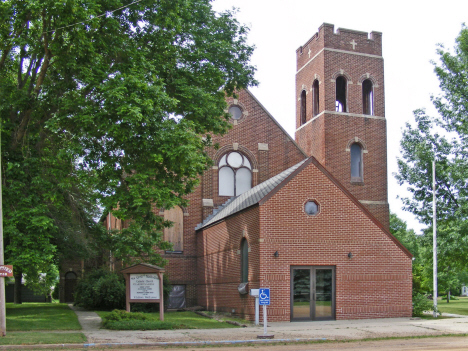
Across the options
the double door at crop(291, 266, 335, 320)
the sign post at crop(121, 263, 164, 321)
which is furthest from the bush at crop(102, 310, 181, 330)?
the double door at crop(291, 266, 335, 320)

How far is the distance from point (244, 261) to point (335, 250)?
3.63m

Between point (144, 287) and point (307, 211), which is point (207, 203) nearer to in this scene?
point (307, 211)

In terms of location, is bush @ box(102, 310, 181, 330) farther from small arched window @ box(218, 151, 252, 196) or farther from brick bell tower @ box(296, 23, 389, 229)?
brick bell tower @ box(296, 23, 389, 229)

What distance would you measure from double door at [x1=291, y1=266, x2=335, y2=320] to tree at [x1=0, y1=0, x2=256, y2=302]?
5.44 metres

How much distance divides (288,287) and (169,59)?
9411 millimetres

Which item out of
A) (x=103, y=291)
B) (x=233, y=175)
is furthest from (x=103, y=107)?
(x=233, y=175)

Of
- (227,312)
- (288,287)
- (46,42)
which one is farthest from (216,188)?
(46,42)

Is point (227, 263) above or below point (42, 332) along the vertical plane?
above

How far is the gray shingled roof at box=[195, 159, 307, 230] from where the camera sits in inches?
890

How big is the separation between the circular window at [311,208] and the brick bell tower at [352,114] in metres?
10.0

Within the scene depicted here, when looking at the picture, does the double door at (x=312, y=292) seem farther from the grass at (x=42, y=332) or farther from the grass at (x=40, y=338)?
the grass at (x=40, y=338)

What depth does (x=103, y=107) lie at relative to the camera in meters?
17.9

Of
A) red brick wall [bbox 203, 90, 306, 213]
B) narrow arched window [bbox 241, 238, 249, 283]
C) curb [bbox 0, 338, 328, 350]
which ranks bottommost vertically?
curb [bbox 0, 338, 328, 350]

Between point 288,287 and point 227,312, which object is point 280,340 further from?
point 227,312
